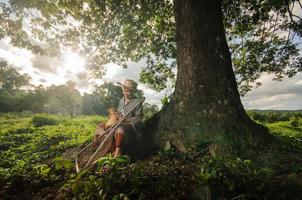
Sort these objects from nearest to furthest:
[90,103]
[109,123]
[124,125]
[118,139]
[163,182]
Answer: [163,182] < [118,139] < [124,125] < [109,123] < [90,103]

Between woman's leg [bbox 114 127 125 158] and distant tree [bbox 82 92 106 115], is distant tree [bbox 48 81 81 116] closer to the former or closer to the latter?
distant tree [bbox 82 92 106 115]

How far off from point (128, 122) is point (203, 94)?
1732 millimetres

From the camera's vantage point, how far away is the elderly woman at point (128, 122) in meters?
4.98

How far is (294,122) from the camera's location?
41.5 feet

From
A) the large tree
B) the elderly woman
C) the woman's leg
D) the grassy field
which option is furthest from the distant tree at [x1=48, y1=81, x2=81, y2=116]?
the grassy field

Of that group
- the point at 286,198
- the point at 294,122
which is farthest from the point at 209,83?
the point at 294,122

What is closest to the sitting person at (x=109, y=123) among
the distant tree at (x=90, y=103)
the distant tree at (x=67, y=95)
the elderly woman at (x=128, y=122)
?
the elderly woman at (x=128, y=122)

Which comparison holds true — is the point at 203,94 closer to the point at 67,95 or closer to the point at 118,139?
the point at 118,139

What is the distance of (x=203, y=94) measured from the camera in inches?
196

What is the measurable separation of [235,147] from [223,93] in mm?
1144

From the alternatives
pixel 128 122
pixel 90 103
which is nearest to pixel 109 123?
pixel 128 122

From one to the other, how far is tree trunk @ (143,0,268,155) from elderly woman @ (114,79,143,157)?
0.49m

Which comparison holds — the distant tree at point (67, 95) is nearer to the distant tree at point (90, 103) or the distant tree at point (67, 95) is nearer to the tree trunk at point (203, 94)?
the distant tree at point (90, 103)

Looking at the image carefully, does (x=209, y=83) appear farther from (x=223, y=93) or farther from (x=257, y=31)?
(x=257, y=31)
